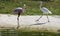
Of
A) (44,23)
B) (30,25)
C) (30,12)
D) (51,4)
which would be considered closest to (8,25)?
(30,25)

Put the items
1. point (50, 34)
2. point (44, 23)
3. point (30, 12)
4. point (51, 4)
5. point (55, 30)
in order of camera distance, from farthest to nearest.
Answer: point (51, 4) < point (30, 12) < point (44, 23) < point (55, 30) < point (50, 34)

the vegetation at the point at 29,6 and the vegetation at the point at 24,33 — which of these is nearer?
the vegetation at the point at 24,33

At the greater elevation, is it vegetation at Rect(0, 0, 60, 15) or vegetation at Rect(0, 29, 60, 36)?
vegetation at Rect(0, 29, 60, 36)

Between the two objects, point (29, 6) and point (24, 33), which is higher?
point (24, 33)

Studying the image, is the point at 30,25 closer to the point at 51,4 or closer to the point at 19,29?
the point at 19,29

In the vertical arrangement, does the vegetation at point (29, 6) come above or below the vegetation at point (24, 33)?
below

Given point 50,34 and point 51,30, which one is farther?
point 51,30

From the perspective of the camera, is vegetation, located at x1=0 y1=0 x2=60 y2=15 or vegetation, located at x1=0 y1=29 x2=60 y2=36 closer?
vegetation, located at x1=0 y1=29 x2=60 y2=36

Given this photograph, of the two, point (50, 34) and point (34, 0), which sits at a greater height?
point (50, 34)

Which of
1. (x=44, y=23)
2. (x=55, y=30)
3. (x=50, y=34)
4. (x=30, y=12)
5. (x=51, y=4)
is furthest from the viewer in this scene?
(x=51, y=4)

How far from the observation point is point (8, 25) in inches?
612

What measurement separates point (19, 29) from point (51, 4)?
42.9 ft

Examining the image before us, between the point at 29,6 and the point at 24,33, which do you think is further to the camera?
the point at 29,6

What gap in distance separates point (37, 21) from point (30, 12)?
18.0 feet
